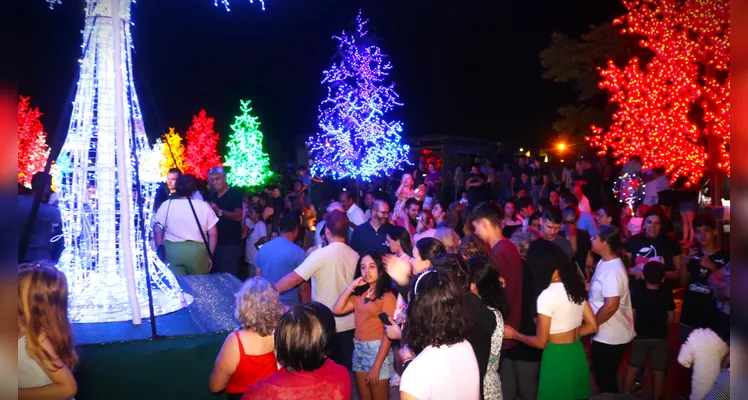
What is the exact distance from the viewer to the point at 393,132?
23.5 meters

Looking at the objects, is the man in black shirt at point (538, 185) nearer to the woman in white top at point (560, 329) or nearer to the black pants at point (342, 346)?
the black pants at point (342, 346)

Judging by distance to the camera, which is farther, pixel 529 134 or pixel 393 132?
pixel 529 134

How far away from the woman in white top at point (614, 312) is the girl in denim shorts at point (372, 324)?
6.25 ft

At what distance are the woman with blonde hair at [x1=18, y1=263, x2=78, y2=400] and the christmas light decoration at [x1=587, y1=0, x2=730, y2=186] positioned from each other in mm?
14136

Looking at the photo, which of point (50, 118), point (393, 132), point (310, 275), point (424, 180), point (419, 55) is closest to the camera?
point (310, 275)

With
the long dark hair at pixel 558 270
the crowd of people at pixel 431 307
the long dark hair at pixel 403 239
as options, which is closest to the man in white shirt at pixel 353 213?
the crowd of people at pixel 431 307

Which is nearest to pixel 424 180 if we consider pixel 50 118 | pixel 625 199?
pixel 625 199

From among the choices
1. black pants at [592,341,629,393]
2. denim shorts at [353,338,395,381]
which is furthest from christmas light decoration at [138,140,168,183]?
black pants at [592,341,629,393]

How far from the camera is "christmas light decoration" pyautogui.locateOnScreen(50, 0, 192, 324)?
4.78 m

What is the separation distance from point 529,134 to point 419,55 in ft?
22.8

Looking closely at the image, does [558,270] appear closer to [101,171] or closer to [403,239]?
[403,239]

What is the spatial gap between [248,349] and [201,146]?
129ft

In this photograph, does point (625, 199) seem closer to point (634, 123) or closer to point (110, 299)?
point (634, 123)

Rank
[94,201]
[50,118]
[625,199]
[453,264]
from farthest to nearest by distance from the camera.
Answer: [50,118]
[625,199]
[94,201]
[453,264]
